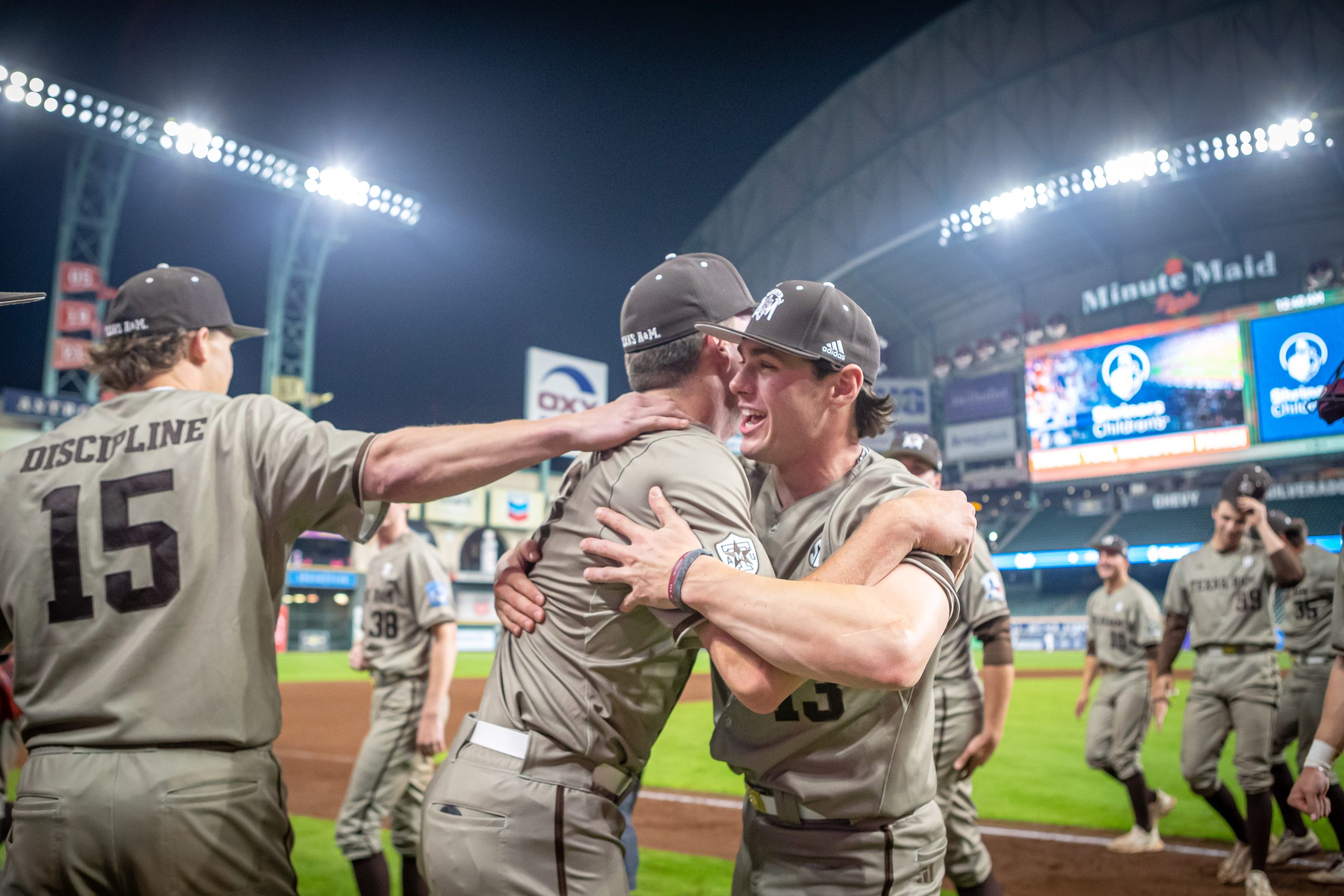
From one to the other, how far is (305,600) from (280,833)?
1454 inches

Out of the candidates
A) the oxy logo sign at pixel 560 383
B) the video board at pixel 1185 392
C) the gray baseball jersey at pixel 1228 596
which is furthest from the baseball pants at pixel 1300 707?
the video board at pixel 1185 392

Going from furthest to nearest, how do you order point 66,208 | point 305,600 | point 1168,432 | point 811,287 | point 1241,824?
point 305,600, point 1168,432, point 66,208, point 1241,824, point 811,287

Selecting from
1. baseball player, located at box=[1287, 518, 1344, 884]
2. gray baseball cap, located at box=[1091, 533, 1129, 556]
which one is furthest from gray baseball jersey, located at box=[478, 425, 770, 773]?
gray baseball cap, located at box=[1091, 533, 1129, 556]

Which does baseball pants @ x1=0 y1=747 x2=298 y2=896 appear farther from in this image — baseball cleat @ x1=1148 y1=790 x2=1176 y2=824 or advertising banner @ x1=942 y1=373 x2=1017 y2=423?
advertising banner @ x1=942 y1=373 x2=1017 y2=423

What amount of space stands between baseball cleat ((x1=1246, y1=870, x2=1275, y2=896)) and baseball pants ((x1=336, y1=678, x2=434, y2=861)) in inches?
195

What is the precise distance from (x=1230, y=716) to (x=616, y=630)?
Result: 654cm

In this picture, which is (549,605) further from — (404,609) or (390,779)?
(404,609)

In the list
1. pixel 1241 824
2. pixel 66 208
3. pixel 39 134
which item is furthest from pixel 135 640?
pixel 39 134

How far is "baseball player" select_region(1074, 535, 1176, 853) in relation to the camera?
7.27 m

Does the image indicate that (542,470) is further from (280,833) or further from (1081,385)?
(280,833)

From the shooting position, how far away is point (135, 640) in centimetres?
233

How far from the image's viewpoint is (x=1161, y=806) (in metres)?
8.08

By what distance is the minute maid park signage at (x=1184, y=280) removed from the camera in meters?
33.7

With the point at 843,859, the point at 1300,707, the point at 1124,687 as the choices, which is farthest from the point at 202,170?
the point at 843,859
